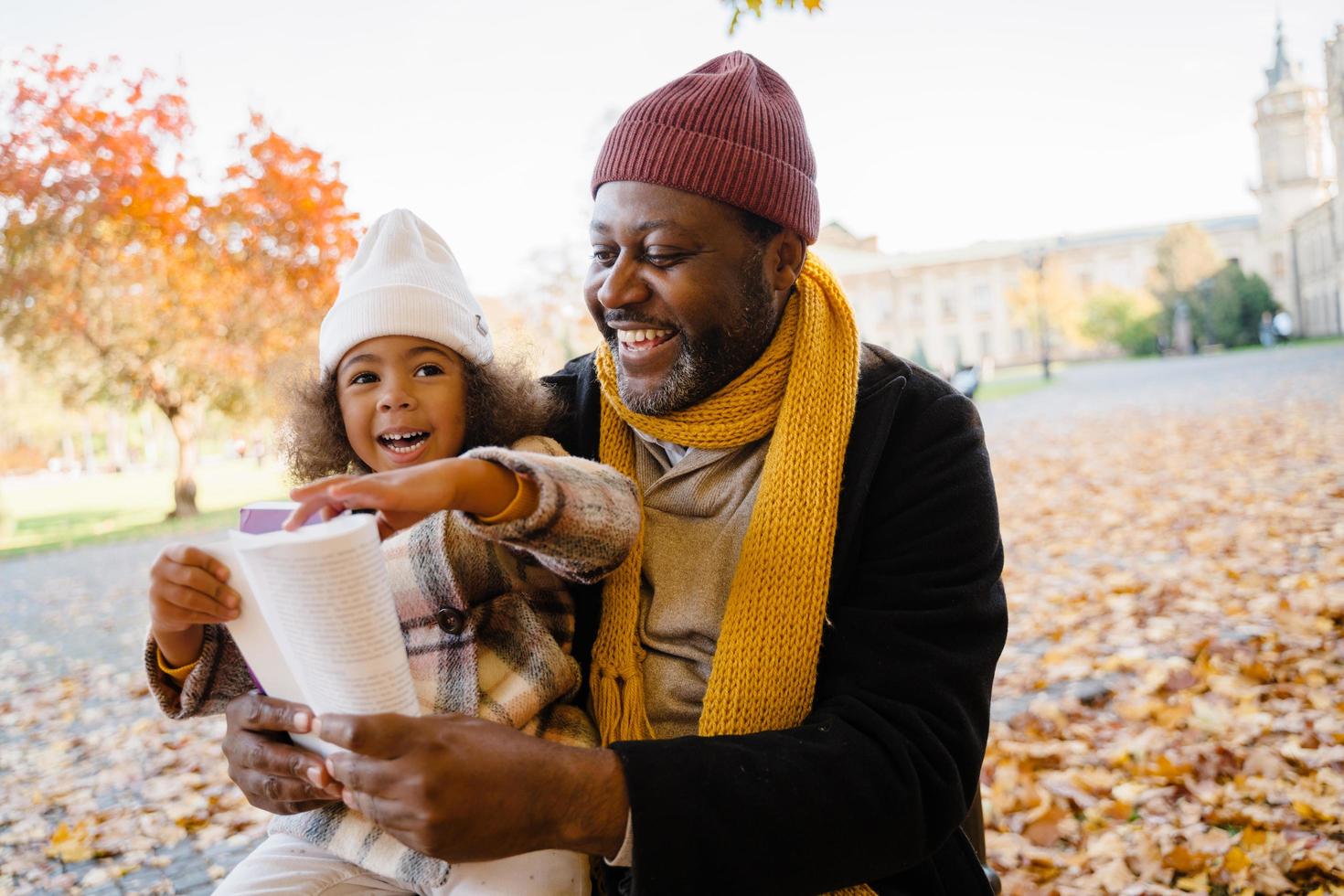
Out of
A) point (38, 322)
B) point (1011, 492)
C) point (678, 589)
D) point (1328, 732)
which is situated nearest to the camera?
point (678, 589)

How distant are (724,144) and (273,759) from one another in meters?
1.41

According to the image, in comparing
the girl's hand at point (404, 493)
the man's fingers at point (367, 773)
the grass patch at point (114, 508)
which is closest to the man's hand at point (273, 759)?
the man's fingers at point (367, 773)

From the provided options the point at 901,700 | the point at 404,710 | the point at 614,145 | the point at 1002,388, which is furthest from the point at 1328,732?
the point at 1002,388

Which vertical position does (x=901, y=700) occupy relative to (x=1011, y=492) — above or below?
above

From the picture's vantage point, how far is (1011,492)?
12.3 meters

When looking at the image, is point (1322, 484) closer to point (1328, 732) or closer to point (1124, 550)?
point (1124, 550)

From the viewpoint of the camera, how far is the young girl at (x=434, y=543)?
1.62m

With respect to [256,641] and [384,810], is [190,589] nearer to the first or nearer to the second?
Result: [256,641]

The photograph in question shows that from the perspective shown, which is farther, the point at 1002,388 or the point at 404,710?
the point at 1002,388

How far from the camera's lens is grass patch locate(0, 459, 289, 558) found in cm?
1771

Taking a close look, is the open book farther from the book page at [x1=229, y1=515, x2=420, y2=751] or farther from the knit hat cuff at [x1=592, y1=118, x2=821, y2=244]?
the knit hat cuff at [x1=592, y1=118, x2=821, y2=244]

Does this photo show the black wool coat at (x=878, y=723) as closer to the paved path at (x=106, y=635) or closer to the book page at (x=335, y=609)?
the book page at (x=335, y=609)

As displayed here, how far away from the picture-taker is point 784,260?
2.26 meters

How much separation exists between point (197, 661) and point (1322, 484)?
400 inches
